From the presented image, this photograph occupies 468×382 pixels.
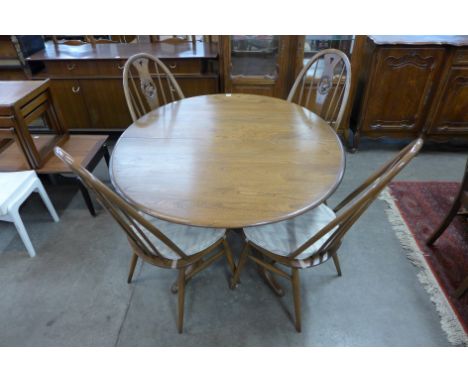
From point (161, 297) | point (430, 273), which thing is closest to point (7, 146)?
point (161, 297)

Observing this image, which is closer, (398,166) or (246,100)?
(398,166)

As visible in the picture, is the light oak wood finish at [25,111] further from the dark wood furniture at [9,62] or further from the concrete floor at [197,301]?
the dark wood furniture at [9,62]

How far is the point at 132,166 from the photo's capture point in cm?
125

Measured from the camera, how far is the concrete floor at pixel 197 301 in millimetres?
1413

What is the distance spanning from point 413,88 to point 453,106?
0.38m

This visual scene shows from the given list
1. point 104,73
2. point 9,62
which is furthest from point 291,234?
point 9,62

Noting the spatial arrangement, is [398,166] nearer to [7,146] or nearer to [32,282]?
[32,282]

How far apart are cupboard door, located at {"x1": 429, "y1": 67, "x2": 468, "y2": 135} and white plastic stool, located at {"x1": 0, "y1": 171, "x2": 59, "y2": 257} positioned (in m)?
3.05

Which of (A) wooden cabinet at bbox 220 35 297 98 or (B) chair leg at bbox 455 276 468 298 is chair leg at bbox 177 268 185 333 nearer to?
(B) chair leg at bbox 455 276 468 298

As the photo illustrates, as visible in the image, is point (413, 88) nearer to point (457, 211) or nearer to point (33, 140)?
point (457, 211)

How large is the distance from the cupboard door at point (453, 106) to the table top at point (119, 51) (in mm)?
1871

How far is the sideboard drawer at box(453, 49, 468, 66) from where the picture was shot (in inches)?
84.7

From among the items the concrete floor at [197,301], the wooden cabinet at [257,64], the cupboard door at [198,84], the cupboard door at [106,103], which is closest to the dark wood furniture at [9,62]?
the cupboard door at [106,103]
